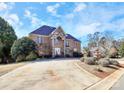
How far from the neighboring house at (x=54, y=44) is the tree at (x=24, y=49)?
0.56m

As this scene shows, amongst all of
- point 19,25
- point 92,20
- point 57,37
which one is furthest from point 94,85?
point 57,37

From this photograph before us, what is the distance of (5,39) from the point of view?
29.7 metres

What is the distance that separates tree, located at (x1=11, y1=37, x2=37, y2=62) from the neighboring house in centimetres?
56

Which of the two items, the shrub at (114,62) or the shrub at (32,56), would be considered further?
the shrub at (32,56)

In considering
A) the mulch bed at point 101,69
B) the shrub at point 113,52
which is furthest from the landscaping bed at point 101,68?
the shrub at point 113,52

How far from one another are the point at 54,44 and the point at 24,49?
11.4ft

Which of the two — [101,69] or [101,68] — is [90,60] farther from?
[101,69]

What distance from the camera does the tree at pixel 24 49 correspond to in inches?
992

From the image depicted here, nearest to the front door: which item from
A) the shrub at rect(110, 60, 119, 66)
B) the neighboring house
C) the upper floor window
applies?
the neighboring house

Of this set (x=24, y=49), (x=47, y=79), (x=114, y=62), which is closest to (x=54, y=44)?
(x=24, y=49)

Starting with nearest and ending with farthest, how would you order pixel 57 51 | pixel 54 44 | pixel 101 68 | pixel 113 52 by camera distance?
1. pixel 101 68
2. pixel 57 51
3. pixel 54 44
4. pixel 113 52

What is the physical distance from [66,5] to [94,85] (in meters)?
5.11

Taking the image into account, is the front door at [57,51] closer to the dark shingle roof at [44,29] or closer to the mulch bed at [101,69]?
the dark shingle roof at [44,29]

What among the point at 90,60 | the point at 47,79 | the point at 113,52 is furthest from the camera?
the point at 113,52
